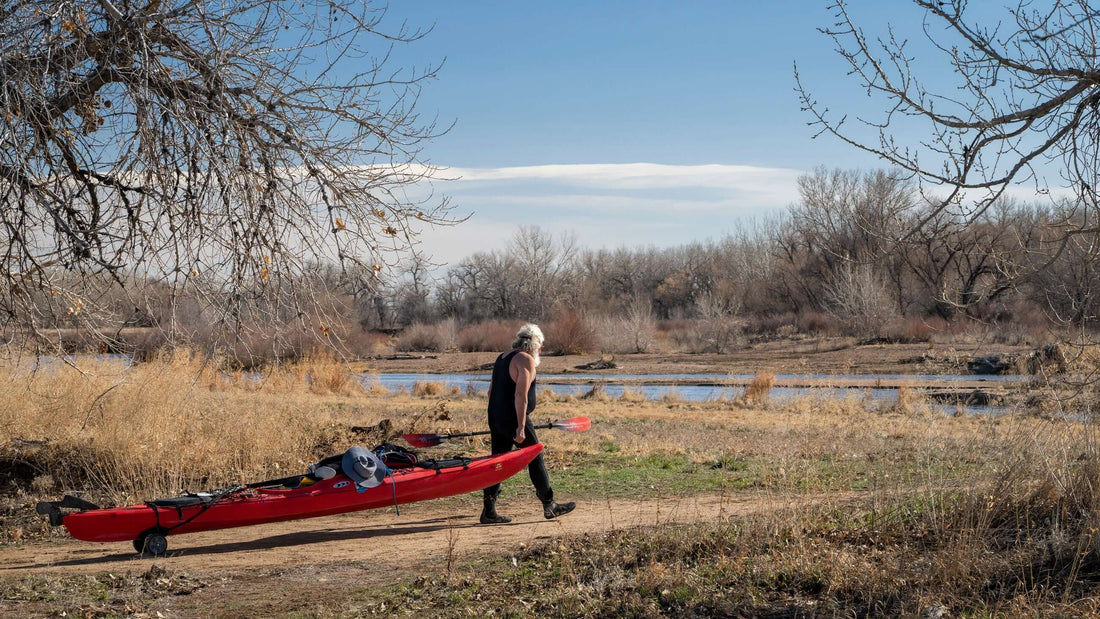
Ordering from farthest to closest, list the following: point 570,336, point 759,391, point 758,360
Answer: point 570,336 < point 758,360 < point 759,391

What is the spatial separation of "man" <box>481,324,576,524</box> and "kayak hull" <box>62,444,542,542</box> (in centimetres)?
14

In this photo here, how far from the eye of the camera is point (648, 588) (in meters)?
6.04

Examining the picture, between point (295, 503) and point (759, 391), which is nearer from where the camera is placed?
point (295, 503)

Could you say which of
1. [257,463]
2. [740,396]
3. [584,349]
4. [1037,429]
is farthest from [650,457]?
[584,349]

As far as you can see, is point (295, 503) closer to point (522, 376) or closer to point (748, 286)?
point (522, 376)

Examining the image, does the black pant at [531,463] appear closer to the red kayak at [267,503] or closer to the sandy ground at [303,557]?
the red kayak at [267,503]

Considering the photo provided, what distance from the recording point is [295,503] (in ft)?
26.9

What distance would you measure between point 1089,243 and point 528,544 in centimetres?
481

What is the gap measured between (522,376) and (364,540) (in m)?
2.01

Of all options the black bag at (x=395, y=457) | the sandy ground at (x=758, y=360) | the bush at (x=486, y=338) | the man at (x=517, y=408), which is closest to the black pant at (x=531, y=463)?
the man at (x=517, y=408)

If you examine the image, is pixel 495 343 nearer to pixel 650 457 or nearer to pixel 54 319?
pixel 650 457

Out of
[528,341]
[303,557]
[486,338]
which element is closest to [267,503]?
[303,557]

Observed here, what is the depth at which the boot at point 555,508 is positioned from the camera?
28.0 feet

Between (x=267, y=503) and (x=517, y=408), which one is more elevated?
(x=517, y=408)
